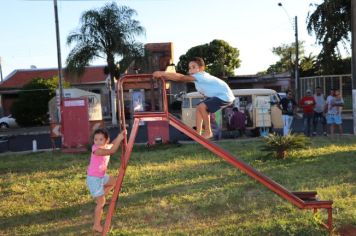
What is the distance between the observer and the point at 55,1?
24.6 meters

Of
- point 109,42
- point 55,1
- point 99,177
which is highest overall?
point 55,1

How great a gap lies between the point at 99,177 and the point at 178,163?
5389mm

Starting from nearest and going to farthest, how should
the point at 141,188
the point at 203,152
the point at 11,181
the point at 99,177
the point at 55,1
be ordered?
the point at 99,177, the point at 141,188, the point at 11,181, the point at 203,152, the point at 55,1

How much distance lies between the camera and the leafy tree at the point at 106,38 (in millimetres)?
27547

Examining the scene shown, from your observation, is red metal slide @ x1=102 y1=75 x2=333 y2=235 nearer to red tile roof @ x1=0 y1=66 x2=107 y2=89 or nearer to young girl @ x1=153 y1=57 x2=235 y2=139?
young girl @ x1=153 y1=57 x2=235 y2=139

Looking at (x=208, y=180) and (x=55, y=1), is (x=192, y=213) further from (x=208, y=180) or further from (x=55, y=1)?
(x=55, y=1)

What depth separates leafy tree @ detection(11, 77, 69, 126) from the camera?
114ft

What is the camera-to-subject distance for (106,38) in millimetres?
27828

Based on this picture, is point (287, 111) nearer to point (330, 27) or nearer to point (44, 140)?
point (44, 140)

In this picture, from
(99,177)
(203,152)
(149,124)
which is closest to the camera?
(99,177)

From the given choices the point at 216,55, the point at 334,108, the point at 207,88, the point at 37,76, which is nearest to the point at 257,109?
the point at 334,108

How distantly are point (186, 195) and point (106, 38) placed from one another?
21.0m

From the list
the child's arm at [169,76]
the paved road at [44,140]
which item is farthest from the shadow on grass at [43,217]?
the paved road at [44,140]

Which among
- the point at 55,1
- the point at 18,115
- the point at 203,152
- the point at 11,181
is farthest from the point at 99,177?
the point at 18,115
